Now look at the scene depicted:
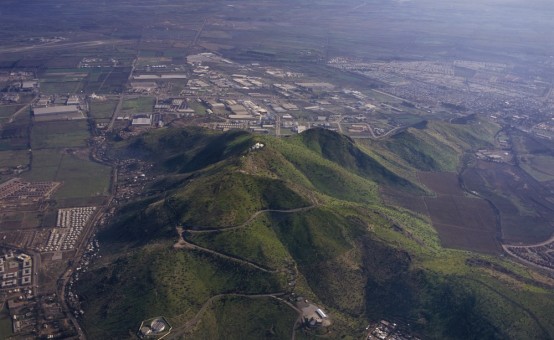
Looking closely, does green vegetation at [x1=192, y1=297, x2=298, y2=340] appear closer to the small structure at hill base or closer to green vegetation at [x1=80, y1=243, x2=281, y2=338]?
green vegetation at [x1=80, y1=243, x2=281, y2=338]

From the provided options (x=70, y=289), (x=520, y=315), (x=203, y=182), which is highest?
(x=203, y=182)

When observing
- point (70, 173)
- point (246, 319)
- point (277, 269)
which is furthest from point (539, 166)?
point (70, 173)

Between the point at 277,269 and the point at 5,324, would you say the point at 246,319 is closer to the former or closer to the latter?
the point at 277,269

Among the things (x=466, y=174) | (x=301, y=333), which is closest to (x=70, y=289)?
(x=301, y=333)

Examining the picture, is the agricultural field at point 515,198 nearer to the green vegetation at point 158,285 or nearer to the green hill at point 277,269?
the green hill at point 277,269

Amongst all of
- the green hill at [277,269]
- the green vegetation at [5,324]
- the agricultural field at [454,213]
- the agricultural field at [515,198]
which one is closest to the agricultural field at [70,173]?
the green hill at [277,269]

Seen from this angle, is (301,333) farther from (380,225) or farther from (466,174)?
(466,174)

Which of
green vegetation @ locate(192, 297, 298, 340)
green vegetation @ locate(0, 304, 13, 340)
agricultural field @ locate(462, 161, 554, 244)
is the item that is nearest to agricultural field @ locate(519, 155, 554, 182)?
agricultural field @ locate(462, 161, 554, 244)
